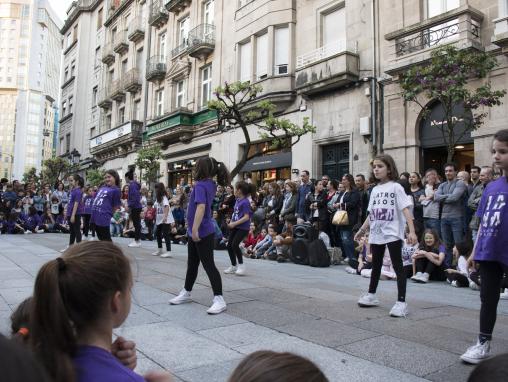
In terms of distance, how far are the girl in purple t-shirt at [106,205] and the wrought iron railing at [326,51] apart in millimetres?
11038

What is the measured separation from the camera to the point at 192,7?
A: 90.3 feet

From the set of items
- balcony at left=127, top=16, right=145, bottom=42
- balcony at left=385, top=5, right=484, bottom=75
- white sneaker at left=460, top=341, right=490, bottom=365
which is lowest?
white sneaker at left=460, top=341, right=490, bottom=365

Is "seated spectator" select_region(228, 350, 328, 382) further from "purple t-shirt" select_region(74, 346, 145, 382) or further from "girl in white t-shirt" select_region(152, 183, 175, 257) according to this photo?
"girl in white t-shirt" select_region(152, 183, 175, 257)

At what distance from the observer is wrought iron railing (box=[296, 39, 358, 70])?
17359 millimetres

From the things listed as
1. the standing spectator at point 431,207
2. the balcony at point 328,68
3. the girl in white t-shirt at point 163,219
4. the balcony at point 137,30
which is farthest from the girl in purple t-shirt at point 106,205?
the balcony at point 137,30

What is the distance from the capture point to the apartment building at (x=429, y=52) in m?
12.7

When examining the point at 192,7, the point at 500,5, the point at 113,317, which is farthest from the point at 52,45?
the point at 113,317

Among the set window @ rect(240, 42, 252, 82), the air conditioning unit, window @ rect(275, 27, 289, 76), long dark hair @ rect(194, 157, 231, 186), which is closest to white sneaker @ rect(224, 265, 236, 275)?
long dark hair @ rect(194, 157, 231, 186)

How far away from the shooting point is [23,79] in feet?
390

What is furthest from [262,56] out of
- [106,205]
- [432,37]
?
[106,205]

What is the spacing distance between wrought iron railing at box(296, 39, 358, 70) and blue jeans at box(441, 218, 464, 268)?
9739 mm

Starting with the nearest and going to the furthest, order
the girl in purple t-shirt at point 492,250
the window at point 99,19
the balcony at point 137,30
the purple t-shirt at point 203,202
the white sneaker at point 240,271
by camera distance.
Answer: the girl in purple t-shirt at point 492,250 < the purple t-shirt at point 203,202 < the white sneaker at point 240,271 < the balcony at point 137,30 < the window at point 99,19

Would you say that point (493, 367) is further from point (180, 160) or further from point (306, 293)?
point (180, 160)

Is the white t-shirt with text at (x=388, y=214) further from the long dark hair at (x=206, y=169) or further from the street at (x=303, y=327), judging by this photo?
the long dark hair at (x=206, y=169)
